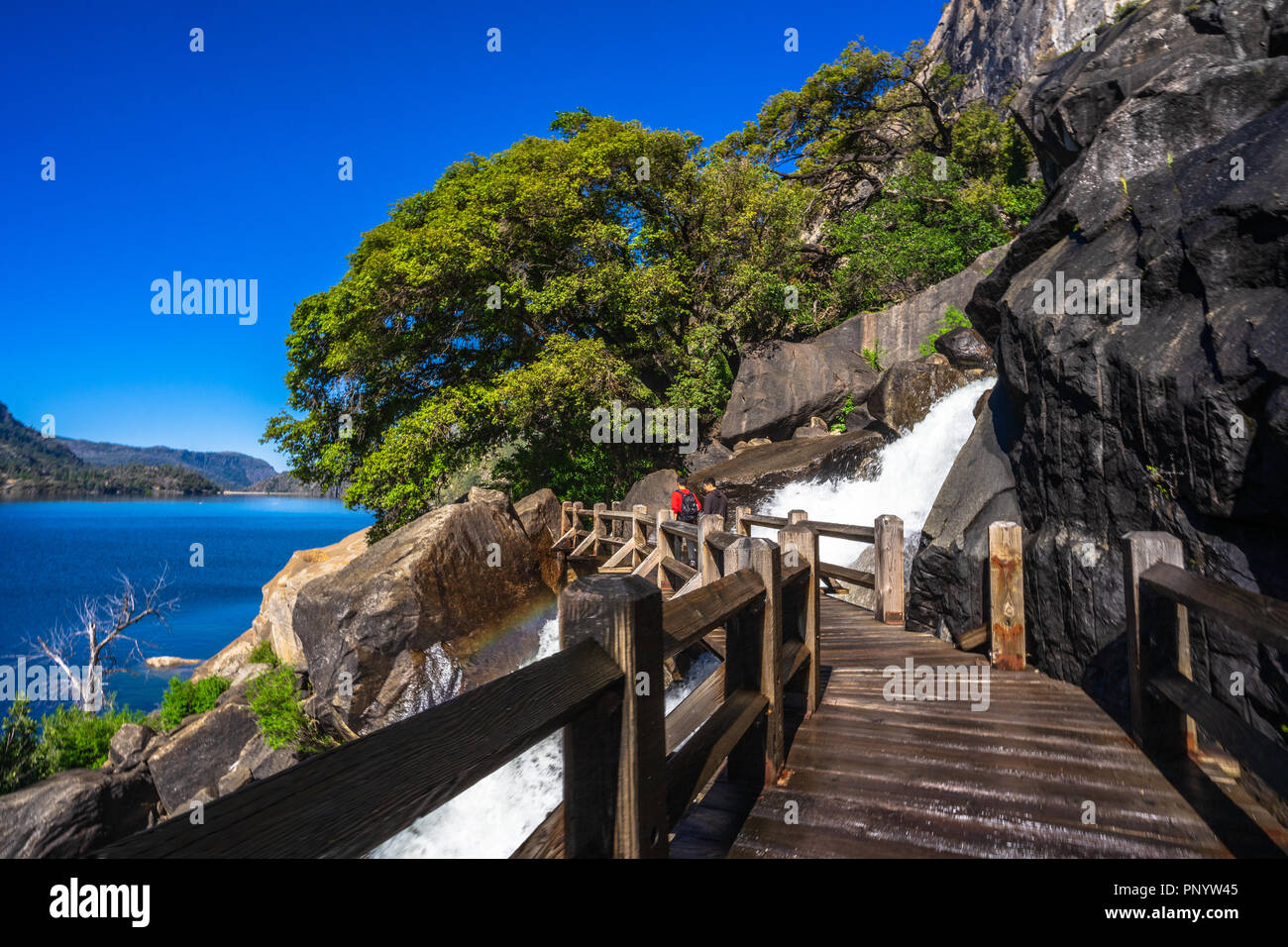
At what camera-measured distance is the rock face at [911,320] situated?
2109 centimetres

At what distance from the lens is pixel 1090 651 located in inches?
209

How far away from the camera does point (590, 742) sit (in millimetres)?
1935

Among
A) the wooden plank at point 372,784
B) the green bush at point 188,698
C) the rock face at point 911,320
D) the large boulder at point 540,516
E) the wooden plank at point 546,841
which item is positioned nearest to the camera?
the wooden plank at point 372,784

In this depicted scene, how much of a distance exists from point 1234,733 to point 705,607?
2.13m

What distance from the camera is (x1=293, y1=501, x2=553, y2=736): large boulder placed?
11969 mm

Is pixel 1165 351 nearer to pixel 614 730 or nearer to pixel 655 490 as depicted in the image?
pixel 614 730

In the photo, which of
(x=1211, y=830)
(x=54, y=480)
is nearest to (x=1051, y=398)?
(x=1211, y=830)

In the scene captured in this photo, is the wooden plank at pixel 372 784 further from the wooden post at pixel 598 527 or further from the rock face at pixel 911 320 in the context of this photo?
the rock face at pixel 911 320

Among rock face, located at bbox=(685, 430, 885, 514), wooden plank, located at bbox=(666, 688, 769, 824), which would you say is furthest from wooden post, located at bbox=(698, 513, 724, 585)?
rock face, located at bbox=(685, 430, 885, 514)

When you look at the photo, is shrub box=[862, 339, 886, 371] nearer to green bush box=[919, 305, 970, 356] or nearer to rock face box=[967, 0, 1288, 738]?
green bush box=[919, 305, 970, 356]

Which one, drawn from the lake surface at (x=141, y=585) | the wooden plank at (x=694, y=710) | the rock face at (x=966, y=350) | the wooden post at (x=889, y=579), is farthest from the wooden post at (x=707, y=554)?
the lake surface at (x=141, y=585)

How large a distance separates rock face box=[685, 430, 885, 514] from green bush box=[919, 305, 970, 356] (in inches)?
225

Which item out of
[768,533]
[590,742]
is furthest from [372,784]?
[768,533]
